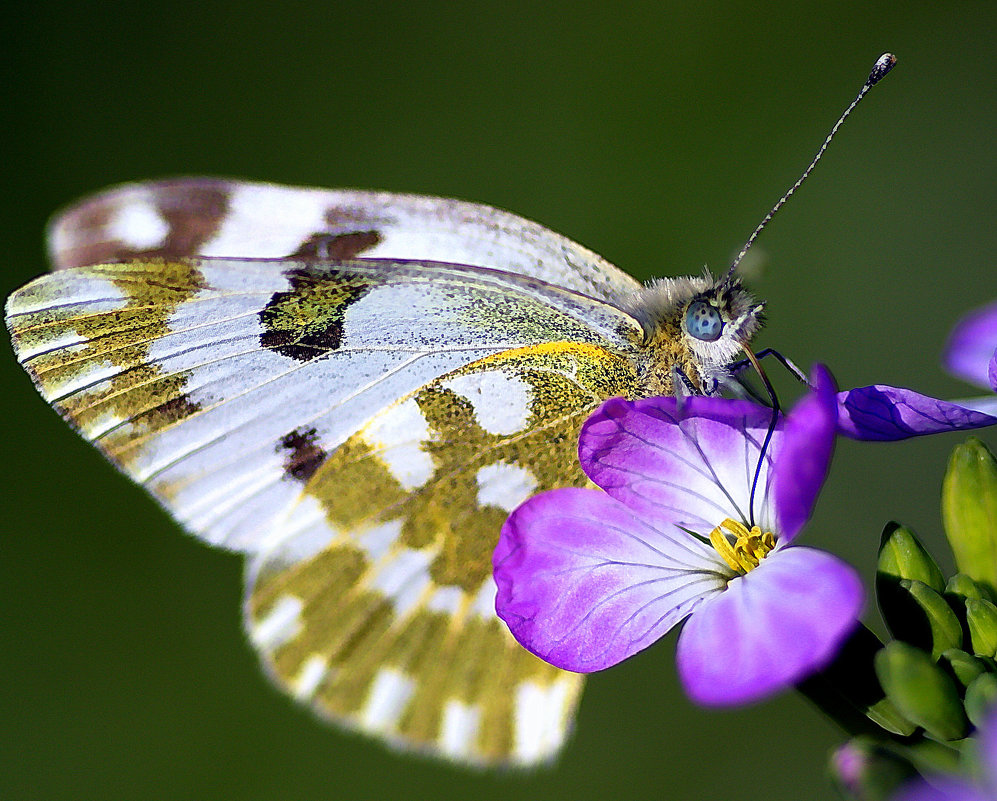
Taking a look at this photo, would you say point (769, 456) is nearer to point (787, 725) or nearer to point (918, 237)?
point (787, 725)

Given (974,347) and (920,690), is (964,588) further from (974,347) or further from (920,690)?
(974,347)

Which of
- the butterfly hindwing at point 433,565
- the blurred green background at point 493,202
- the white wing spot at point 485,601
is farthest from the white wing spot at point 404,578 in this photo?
the blurred green background at point 493,202

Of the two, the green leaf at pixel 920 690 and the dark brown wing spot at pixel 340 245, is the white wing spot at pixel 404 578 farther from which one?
the green leaf at pixel 920 690

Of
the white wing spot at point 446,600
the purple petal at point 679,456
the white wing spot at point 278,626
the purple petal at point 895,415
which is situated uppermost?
the purple petal at point 895,415

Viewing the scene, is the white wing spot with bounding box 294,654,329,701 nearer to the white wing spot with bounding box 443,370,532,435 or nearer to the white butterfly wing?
the white butterfly wing

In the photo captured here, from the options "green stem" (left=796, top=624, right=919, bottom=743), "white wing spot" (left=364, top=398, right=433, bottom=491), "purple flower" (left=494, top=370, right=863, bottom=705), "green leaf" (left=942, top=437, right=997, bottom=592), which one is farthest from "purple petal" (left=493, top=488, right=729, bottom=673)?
"white wing spot" (left=364, top=398, right=433, bottom=491)

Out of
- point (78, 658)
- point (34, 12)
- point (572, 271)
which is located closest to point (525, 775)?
point (78, 658)
